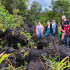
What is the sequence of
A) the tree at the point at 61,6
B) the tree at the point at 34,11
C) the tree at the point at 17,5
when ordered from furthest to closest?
the tree at the point at 61,6 < the tree at the point at 34,11 < the tree at the point at 17,5

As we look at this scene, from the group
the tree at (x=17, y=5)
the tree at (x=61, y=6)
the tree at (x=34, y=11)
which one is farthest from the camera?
the tree at (x=61, y=6)

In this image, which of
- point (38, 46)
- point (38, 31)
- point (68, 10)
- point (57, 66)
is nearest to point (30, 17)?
point (68, 10)

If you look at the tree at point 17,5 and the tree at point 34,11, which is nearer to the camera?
the tree at point 17,5

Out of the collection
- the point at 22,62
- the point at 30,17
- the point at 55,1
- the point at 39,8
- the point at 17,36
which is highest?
the point at 55,1

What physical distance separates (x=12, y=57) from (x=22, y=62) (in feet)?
1.53

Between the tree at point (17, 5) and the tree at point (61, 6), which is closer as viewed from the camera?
the tree at point (17, 5)

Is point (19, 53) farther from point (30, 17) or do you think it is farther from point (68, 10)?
point (68, 10)

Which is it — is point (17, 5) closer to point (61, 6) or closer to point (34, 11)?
point (34, 11)

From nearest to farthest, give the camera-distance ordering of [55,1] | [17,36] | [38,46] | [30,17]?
[17,36] < [38,46] < [30,17] < [55,1]

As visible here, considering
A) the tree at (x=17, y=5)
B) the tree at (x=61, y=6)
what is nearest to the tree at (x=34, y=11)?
the tree at (x=17, y=5)

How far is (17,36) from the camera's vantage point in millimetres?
4820

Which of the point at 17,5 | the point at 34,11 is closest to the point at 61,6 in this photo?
the point at 34,11

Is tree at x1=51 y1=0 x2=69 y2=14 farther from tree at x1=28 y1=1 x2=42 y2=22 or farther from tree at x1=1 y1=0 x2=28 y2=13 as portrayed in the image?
tree at x1=1 y1=0 x2=28 y2=13

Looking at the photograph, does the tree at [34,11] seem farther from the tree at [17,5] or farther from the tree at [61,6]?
the tree at [61,6]
